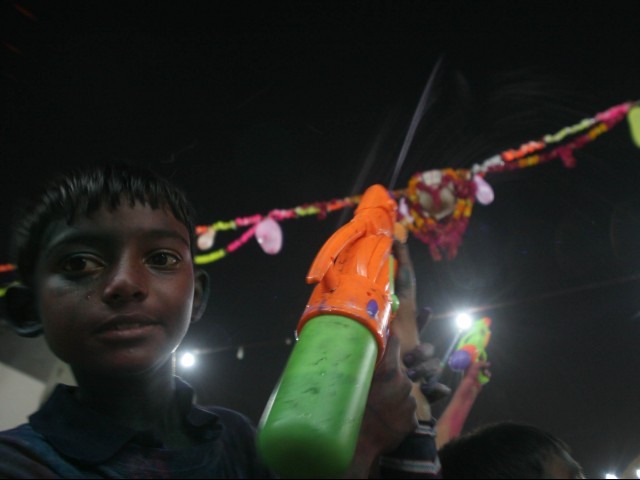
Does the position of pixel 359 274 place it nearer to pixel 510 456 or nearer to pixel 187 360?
pixel 510 456

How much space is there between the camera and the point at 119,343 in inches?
28.0

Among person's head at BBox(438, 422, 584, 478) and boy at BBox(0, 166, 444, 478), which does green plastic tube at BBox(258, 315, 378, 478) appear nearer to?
boy at BBox(0, 166, 444, 478)

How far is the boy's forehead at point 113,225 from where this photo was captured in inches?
30.2

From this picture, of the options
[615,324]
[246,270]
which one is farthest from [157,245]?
[246,270]

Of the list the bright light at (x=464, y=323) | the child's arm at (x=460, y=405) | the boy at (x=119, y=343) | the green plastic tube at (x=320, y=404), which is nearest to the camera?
the green plastic tube at (x=320, y=404)

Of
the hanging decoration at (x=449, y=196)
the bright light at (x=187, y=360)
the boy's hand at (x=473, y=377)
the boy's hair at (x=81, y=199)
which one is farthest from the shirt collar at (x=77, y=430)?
the bright light at (x=187, y=360)

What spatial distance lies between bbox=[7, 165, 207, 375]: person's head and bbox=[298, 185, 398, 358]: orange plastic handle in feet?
0.86

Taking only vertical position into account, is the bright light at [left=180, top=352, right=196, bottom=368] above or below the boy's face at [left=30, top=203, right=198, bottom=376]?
above

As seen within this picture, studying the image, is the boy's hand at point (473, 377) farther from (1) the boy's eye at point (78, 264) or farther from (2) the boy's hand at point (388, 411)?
(1) the boy's eye at point (78, 264)

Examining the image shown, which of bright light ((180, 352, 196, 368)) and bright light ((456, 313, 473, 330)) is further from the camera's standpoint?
bright light ((180, 352, 196, 368))

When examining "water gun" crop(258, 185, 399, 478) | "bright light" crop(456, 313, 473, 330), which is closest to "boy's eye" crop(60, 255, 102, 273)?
"water gun" crop(258, 185, 399, 478)

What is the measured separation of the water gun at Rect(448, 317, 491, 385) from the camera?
1.97m

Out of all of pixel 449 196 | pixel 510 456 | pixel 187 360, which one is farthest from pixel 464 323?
pixel 187 360

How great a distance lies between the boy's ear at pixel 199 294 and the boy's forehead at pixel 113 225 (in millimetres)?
183
